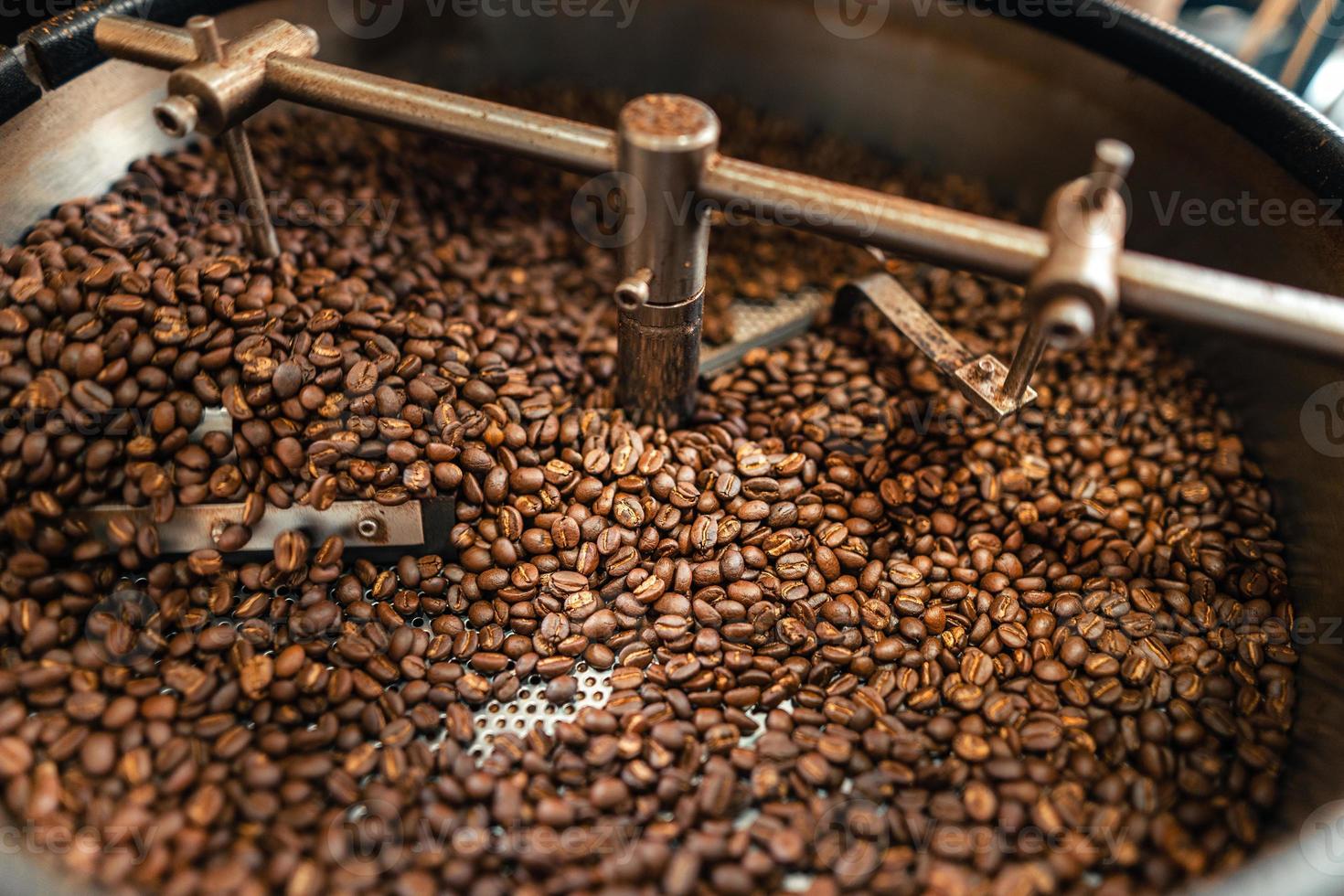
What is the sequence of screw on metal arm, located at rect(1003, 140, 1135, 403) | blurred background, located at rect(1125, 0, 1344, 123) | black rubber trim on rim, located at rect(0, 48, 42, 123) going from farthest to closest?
blurred background, located at rect(1125, 0, 1344, 123) < black rubber trim on rim, located at rect(0, 48, 42, 123) < screw on metal arm, located at rect(1003, 140, 1135, 403)

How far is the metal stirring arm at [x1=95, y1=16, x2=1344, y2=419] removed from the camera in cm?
90

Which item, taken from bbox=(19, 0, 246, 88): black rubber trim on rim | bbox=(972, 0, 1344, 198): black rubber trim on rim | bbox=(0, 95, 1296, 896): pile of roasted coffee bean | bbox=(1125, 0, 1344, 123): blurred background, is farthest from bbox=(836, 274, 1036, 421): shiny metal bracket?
bbox=(19, 0, 246, 88): black rubber trim on rim

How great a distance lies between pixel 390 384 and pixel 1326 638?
3.95 feet

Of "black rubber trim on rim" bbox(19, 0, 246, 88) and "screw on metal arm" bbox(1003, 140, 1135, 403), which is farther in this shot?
"black rubber trim on rim" bbox(19, 0, 246, 88)

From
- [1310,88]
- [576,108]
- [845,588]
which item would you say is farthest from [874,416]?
[1310,88]

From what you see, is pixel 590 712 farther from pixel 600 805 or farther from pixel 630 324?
pixel 630 324

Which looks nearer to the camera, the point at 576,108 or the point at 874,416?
the point at 874,416

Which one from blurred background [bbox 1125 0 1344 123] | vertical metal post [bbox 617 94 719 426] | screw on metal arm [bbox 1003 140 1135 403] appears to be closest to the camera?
screw on metal arm [bbox 1003 140 1135 403]

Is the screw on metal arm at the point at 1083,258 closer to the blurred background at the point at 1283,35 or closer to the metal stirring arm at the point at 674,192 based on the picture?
the metal stirring arm at the point at 674,192

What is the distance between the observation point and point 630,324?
1.19 m

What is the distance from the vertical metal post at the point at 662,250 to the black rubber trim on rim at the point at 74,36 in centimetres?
79

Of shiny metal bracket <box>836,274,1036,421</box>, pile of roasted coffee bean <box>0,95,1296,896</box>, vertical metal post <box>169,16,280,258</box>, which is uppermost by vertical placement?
vertical metal post <box>169,16,280,258</box>

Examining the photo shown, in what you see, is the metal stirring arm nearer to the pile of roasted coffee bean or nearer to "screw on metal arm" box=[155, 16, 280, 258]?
Result: "screw on metal arm" box=[155, 16, 280, 258]

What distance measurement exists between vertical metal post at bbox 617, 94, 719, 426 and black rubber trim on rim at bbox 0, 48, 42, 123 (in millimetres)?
822
